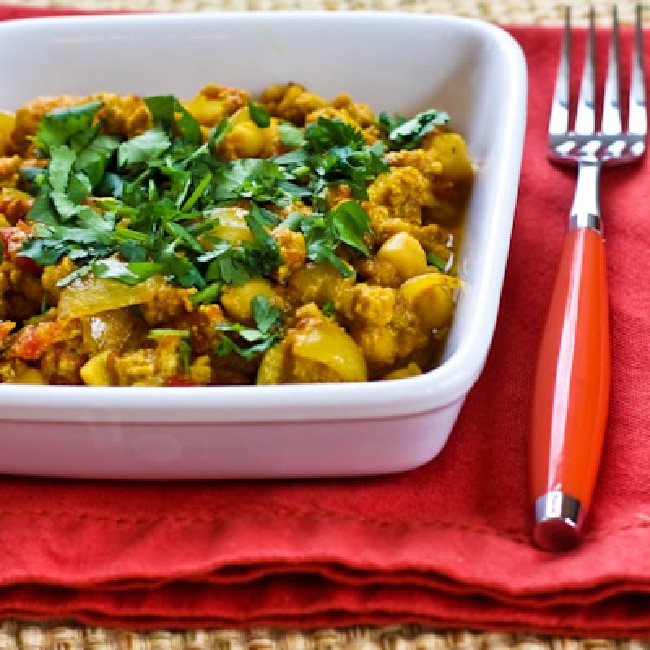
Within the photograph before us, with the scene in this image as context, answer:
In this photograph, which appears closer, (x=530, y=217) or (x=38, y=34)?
(x=530, y=217)

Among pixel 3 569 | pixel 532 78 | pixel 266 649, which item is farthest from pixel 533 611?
pixel 532 78

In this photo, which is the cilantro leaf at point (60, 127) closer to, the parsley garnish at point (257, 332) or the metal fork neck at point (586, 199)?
the parsley garnish at point (257, 332)

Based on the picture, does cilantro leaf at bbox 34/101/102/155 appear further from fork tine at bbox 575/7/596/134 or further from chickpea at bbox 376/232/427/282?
fork tine at bbox 575/7/596/134

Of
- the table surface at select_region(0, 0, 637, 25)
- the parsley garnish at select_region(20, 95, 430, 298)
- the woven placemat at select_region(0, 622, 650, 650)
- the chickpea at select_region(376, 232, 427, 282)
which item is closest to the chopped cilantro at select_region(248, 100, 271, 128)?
the parsley garnish at select_region(20, 95, 430, 298)

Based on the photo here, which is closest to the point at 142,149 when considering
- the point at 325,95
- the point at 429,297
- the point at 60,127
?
the point at 60,127

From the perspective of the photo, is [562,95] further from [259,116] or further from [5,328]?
[5,328]

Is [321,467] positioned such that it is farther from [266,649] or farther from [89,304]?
[89,304]
